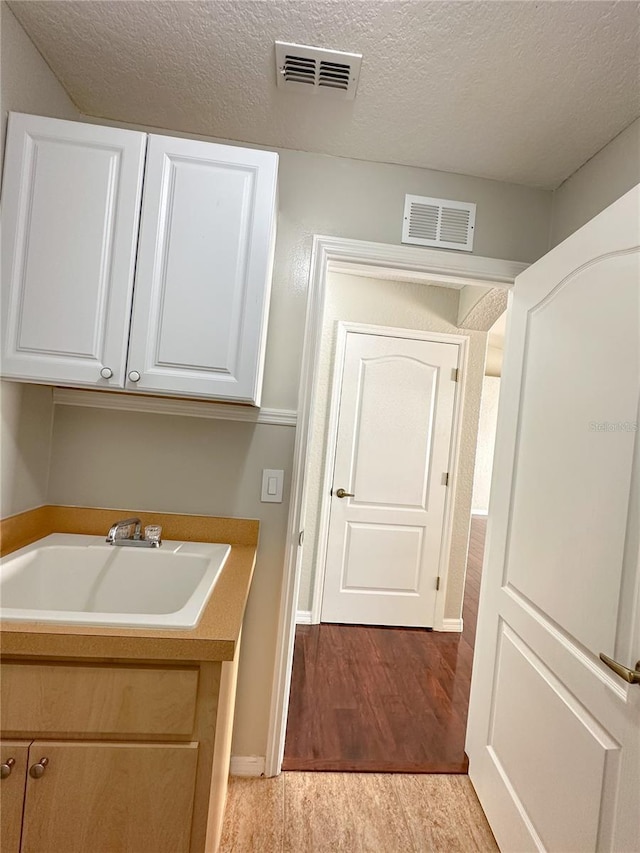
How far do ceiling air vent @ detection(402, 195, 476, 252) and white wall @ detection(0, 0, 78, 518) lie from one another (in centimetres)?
129

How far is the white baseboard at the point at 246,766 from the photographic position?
1837 mm

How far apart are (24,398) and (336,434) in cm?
201

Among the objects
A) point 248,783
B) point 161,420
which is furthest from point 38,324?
point 248,783

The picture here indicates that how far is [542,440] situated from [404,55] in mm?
1228

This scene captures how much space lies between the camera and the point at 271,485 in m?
1.82

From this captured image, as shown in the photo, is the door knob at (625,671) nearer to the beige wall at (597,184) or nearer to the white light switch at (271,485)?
the white light switch at (271,485)

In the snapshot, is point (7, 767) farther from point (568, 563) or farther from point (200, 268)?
point (568, 563)

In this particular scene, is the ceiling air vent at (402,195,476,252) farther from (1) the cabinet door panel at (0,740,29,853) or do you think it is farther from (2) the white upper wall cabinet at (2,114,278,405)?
(1) the cabinet door panel at (0,740,29,853)

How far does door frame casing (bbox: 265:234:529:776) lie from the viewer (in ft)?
5.96

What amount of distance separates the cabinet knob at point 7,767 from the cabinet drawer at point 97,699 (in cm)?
6

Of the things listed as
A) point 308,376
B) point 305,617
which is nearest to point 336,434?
point 305,617

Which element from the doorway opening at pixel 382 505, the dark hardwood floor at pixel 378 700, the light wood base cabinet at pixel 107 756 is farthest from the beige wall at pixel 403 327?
the light wood base cabinet at pixel 107 756

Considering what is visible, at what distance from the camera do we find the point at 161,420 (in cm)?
177

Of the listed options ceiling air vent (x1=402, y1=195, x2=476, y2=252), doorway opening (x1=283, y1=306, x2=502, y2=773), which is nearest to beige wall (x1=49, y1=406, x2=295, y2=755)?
ceiling air vent (x1=402, y1=195, x2=476, y2=252)
